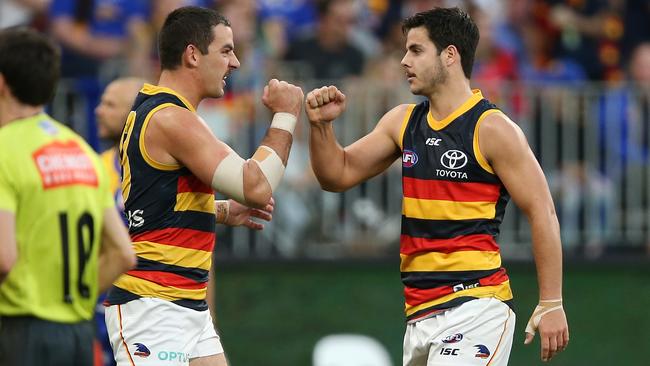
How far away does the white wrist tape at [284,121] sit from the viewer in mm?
7113

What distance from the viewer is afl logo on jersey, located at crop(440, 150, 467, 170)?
24.1 feet

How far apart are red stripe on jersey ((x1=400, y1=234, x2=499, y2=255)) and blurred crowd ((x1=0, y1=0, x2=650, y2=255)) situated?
4635 millimetres

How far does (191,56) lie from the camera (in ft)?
23.3

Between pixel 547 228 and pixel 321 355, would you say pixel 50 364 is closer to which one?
pixel 547 228

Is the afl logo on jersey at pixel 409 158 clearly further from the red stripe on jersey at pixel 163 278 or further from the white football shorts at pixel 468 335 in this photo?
the red stripe on jersey at pixel 163 278

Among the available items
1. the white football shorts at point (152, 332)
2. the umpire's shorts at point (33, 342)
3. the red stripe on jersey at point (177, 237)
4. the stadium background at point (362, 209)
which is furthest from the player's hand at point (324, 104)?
the stadium background at point (362, 209)

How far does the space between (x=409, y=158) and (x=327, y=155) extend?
535 mm

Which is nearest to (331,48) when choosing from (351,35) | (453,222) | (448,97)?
(351,35)

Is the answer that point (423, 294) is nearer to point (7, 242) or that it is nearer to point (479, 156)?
point (479, 156)

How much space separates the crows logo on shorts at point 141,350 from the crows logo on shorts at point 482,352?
182cm

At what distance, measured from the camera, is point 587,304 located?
12.5m

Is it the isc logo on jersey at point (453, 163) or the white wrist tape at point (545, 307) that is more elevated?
the isc logo on jersey at point (453, 163)

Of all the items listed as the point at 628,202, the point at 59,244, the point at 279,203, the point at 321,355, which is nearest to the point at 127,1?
the point at 279,203

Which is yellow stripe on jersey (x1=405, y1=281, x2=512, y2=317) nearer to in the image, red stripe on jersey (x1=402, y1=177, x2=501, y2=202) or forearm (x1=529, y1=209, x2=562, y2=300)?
forearm (x1=529, y1=209, x2=562, y2=300)
